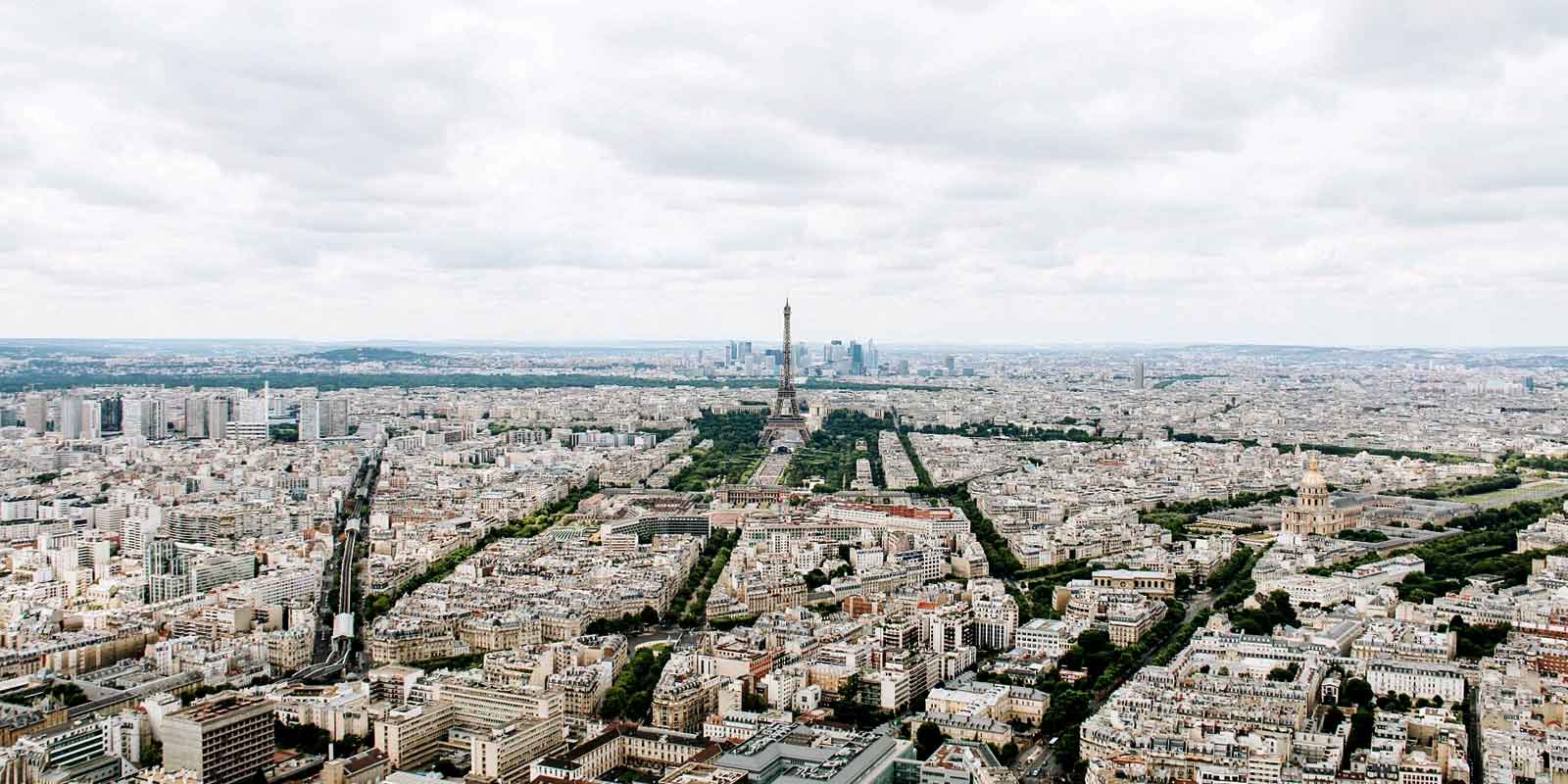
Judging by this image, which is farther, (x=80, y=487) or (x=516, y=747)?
(x=80, y=487)

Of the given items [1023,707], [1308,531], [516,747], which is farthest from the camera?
[1308,531]

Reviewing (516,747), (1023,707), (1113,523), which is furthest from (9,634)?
(1113,523)

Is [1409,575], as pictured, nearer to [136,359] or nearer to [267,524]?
[267,524]

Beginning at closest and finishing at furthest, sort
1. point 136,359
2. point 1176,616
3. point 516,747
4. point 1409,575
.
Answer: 1. point 516,747
2. point 1176,616
3. point 1409,575
4. point 136,359

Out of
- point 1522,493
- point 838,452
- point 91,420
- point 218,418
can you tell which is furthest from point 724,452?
point 91,420

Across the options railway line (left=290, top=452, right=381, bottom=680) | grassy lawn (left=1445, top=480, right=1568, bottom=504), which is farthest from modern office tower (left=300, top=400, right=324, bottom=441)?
grassy lawn (left=1445, top=480, right=1568, bottom=504)

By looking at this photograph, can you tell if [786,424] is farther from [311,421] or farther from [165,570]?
[165,570]

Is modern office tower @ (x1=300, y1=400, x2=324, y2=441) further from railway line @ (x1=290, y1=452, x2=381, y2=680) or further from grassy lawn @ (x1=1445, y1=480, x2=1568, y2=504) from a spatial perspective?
grassy lawn @ (x1=1445, y1=480, x2=1568, y2=504)
